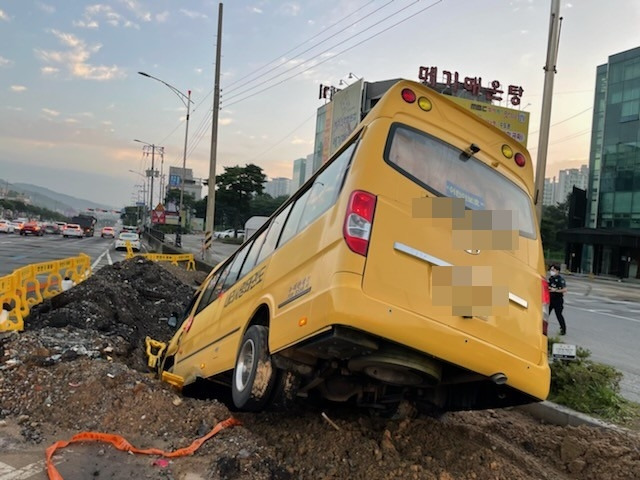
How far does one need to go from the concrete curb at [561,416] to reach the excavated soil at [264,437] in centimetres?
12

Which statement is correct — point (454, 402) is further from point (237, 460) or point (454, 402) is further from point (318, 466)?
point (237, 460)

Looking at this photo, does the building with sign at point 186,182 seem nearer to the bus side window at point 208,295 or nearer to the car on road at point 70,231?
the car on road at point 70,231

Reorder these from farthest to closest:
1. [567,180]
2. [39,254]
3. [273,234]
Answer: [567,180] → [39,254] → [273,234]

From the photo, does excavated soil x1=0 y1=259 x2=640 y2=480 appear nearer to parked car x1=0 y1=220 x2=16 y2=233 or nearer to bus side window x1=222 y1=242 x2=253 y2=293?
bus side window x1=222 y1=242 x2=253 y2=293

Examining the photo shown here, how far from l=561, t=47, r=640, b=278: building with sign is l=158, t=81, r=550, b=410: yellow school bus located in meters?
45.9

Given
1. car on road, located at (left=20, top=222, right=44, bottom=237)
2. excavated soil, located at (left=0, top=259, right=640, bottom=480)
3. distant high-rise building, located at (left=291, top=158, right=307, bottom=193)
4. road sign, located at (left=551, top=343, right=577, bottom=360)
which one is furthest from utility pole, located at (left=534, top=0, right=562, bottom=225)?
distant high-rise building, located at (left=291, top=158, right=307, bottom=193)

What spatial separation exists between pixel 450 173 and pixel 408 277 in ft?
2.96

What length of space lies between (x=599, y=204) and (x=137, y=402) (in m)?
53.3

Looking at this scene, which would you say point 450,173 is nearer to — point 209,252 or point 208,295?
point 208,295

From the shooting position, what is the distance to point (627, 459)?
3.72 metres

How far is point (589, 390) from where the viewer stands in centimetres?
514

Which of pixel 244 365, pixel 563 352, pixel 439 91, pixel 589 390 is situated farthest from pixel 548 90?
pixel 439 91

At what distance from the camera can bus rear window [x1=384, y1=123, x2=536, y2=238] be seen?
10.8ft

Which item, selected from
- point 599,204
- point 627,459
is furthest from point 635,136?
point 627,459
